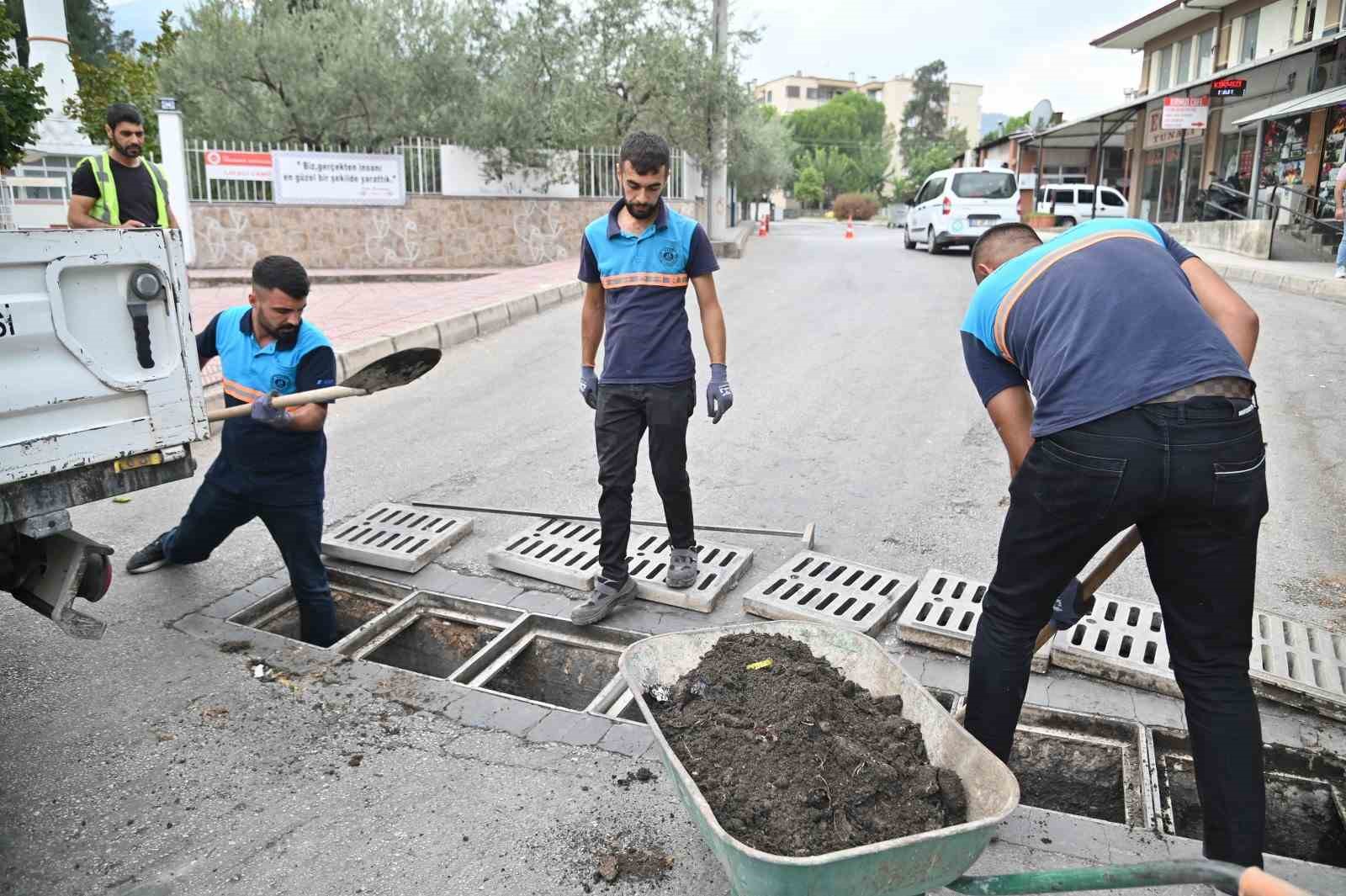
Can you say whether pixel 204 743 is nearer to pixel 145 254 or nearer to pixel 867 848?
pixel 145 254

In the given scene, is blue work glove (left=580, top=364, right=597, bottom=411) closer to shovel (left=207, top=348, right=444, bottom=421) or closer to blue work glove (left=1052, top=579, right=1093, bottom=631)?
shovel (left=207, top=348, right=444, bottom=421)

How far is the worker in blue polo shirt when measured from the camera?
366 cm

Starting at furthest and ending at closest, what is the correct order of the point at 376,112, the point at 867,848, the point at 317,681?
the point at 376,112, the point at 317,681, the point at 867,848

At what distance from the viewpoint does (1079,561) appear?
7.85 feet

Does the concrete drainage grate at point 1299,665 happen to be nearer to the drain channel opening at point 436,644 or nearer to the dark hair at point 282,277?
the drain channel opening at point 436,644

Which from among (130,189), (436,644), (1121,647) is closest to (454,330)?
(130,189)

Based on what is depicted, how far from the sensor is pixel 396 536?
4.86m

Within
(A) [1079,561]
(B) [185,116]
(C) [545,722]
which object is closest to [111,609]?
Result: (C) [545,722]

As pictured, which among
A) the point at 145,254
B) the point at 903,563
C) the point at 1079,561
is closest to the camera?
the point at 1079,561

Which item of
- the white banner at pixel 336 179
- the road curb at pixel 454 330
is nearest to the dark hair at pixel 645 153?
the road curb at pixel 454 330

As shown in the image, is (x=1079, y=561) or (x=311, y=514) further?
(x=311, y=514)

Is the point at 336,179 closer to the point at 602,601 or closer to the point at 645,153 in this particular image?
the point at 645,153

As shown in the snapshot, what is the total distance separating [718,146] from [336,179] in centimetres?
707

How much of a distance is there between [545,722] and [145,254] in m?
1.95
